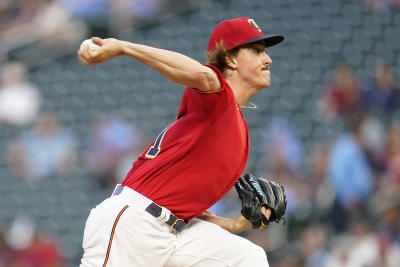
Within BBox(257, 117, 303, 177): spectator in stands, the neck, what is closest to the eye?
the neck

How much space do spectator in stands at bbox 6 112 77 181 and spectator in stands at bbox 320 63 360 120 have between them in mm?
2899

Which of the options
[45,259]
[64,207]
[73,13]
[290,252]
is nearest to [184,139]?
[290,252]

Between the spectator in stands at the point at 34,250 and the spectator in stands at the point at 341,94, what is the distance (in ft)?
Answer: 10.7

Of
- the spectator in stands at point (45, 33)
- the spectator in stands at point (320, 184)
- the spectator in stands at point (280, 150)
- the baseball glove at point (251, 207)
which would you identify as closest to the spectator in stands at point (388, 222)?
the spectator in stands at point (320, 184)

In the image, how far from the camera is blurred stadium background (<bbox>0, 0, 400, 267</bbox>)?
21.5 feet

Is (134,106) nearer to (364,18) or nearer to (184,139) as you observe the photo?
(364,18)

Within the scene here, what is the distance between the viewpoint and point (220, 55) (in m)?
3.28

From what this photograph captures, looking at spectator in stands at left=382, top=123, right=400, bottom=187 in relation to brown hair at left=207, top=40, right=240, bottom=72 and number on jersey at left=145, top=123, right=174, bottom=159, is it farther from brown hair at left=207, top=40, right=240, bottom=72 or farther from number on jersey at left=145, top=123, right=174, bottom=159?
number on jersey at left=145, top=123, right=174, bottom=159

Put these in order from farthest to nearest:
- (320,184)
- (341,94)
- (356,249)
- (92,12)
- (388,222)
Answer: (92,12), (341,94), (320,184), (388,222), (356,249)

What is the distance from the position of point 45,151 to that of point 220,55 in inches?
190

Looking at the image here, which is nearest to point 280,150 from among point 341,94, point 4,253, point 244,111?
point 341,94

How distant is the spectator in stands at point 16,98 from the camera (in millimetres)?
7969

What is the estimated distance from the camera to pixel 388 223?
6270mm

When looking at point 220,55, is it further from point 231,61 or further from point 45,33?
point 45,33
